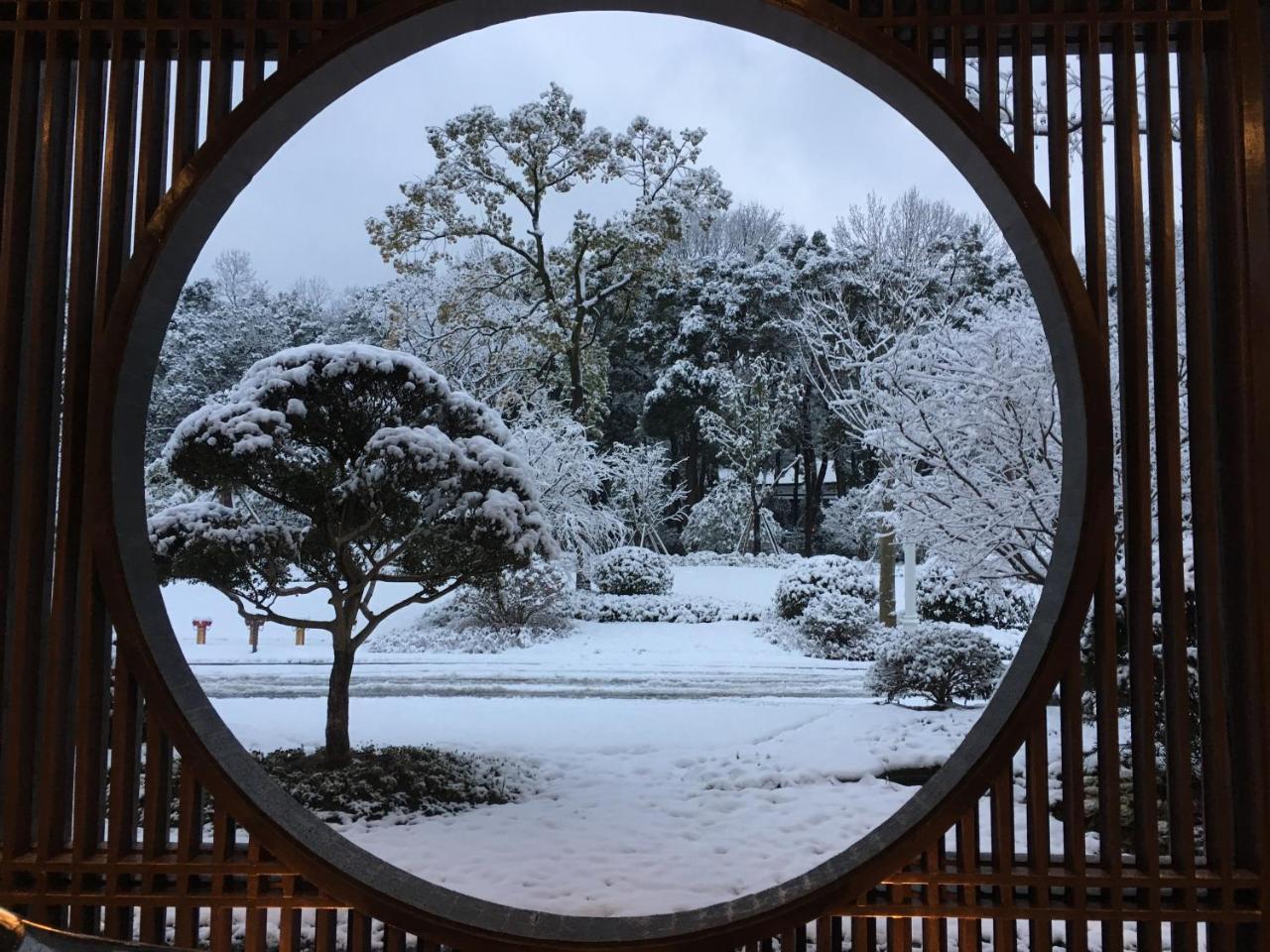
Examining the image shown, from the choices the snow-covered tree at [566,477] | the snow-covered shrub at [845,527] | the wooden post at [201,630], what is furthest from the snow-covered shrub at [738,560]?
the wooden post at [201,630]

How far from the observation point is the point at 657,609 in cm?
927

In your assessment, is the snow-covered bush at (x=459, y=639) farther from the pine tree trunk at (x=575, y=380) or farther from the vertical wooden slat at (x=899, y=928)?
the vertical wooden slat at (x=899, y=928)

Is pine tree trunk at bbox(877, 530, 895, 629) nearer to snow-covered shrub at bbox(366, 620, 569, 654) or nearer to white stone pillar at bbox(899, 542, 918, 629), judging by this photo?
white stone pillar at bbox(899, 542, 918, 629)

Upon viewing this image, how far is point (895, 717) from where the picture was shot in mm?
6449

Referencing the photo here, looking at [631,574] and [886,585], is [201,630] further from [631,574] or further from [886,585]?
[886,585]

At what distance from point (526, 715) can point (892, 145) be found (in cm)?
822

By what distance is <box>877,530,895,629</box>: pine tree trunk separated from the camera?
29.1ft

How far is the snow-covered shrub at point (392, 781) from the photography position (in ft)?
18.3

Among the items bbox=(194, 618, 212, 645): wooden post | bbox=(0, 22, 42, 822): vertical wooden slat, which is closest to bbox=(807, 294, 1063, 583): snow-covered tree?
bbox=(0, 22, 42, 822): vertical wooden slat

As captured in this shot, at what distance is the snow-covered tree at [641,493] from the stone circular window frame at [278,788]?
842 cm

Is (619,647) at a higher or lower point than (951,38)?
lower

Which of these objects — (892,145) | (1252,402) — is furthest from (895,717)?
(892,145)

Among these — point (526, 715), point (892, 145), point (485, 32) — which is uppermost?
point (485, 32)

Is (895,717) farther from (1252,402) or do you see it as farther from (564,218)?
(564,218)
